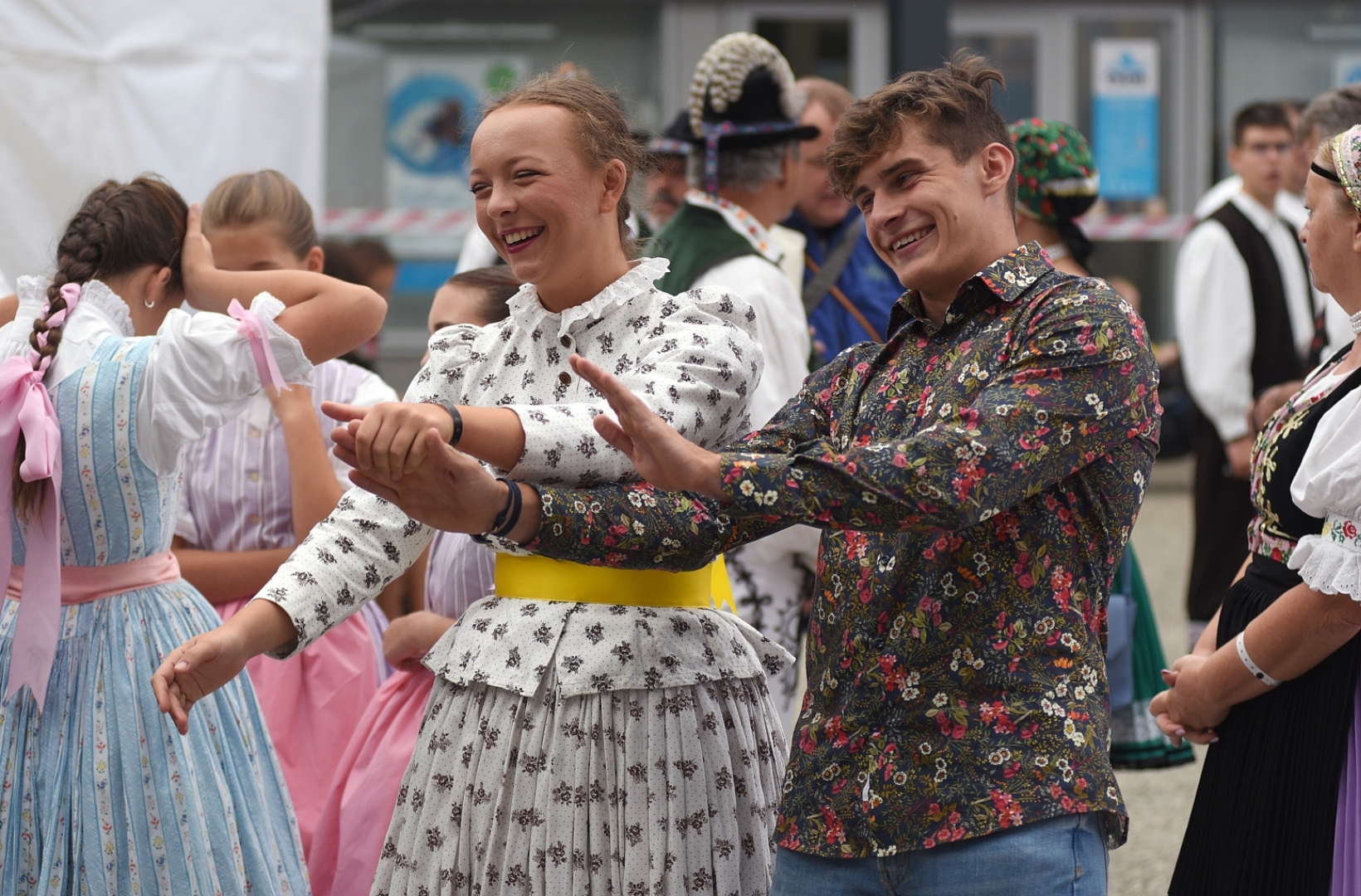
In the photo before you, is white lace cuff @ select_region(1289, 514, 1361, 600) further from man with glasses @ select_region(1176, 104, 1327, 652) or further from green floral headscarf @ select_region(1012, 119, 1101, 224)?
man with glasses @ select_region(1176, 104, 1327, 652)

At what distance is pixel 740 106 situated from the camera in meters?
3.68

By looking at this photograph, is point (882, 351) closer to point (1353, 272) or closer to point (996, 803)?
point (996, 803)

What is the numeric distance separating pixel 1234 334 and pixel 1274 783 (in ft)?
10.4

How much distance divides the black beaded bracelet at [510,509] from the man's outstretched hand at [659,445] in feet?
0.62

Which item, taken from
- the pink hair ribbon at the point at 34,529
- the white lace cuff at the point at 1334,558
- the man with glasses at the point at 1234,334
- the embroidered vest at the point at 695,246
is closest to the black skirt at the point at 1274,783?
the white lace cuff at the point at 1334,558

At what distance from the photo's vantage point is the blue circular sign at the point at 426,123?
10.4 meters

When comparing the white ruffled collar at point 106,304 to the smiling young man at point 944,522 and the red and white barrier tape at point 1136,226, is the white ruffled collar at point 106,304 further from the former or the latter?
the red and white barrier tape at point 1136,226

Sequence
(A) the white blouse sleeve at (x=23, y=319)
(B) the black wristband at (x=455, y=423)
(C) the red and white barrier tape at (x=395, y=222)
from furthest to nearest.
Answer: (C) the red and white barrier tape at (x=395, y=222) < (A) the white blouse sleeve at (x=23, y=319) < (B) the black wristband at (x=455, y=423)

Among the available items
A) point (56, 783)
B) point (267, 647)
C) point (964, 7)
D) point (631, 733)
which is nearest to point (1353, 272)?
point (631, 733)

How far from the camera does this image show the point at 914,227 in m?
1.97

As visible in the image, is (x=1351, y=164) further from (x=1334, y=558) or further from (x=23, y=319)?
(x=23, y=319)

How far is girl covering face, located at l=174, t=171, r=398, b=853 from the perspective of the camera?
10.2ft

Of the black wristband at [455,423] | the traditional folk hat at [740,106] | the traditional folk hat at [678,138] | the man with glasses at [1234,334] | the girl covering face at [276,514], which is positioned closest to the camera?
the black wristband at [455,423]

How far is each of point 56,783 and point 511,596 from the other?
3.01 feet
